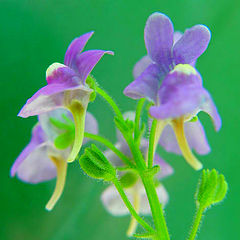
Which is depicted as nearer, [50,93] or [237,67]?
[50,93]

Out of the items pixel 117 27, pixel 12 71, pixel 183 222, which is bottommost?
pixel 183 222

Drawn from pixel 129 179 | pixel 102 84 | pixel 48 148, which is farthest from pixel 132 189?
pixel 102 84

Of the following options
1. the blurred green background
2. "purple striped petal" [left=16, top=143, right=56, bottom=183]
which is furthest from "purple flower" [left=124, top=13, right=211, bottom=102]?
the blurred green background

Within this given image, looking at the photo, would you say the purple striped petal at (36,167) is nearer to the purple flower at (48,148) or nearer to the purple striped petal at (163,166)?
the purple flower at (48,148)

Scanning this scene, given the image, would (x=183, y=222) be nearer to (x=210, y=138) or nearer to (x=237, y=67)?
(x=210, y=138)

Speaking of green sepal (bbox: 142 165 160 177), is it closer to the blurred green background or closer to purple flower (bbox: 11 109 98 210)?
purple flower (bbox: 11 109 98 210)

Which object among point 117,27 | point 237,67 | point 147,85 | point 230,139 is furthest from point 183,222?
point 147,85

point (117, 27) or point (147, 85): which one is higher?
point (117, 27)
